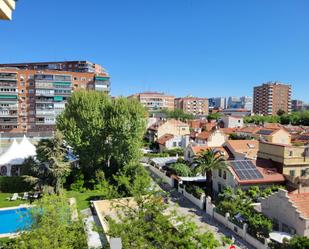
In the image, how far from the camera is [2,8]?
3.45 meters

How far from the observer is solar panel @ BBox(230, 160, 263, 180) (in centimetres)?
2919

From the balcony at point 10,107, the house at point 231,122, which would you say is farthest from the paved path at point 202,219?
the house at point 231,122

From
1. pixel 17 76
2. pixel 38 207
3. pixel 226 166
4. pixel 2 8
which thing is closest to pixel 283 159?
pixel 226 166

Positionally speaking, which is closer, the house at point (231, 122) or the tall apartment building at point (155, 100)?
the house at point (231, 122)

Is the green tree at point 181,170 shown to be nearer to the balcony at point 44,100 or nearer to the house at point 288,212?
the house at point 288,212

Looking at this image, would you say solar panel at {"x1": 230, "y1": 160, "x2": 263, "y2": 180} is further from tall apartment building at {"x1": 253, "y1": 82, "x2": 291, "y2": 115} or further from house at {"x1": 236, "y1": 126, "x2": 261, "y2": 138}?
tall apartment building at {"x1": 253, "y1": 82, "x2": 291, "y2": 115}

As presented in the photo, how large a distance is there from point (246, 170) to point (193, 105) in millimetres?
151263

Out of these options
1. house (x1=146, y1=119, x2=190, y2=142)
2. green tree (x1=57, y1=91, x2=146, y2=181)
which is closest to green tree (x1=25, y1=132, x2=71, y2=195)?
green tree (x1=57, y1=91, x2=146, y2=181)

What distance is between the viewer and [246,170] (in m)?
30.0

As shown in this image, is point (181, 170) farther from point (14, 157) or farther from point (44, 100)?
point (44, 100)

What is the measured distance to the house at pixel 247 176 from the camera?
1135 inches

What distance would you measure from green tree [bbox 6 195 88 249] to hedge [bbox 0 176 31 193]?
2006 centimetres

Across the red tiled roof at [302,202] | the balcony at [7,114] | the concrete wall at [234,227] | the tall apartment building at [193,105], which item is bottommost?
the concrete wall at [234,227]

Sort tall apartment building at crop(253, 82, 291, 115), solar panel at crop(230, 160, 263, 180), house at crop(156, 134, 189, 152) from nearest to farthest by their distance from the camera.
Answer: solar panel at crop(230, 160, 263, 180), house at crop(156, 134, 189, 152), tall apartment building at crop(253, 82, 291, 115)
